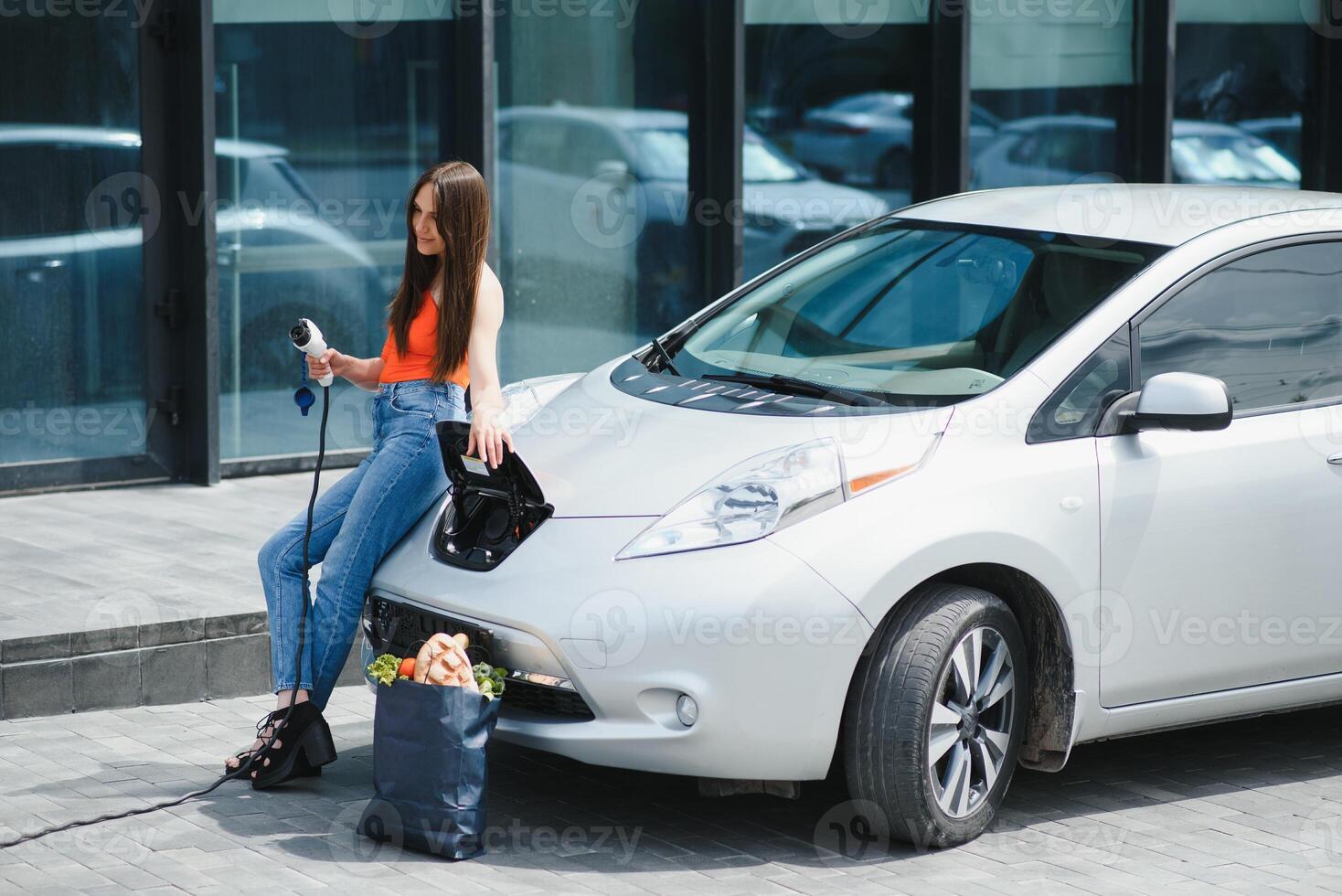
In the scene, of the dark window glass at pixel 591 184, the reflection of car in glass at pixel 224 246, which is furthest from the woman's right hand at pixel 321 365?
the dark window glass at pixel 591 184

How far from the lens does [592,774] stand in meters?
5.58

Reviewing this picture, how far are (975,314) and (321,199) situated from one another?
487 cm

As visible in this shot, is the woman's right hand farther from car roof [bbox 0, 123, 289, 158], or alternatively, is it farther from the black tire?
car roof [bbox 0, 123, 289, 158]

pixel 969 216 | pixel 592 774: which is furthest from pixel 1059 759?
pixel 969 216

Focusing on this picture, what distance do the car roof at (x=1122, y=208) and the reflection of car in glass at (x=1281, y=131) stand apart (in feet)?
23.1

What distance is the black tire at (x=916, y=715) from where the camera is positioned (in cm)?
473

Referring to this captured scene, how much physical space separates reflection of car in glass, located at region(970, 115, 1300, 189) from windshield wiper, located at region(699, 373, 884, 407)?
6.32 meters

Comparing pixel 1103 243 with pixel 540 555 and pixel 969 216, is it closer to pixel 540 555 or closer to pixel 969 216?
pixel 969 216

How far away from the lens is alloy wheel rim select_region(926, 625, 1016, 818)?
4.84 m
